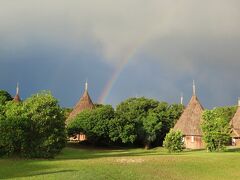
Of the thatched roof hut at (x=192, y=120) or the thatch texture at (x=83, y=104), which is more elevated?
the thatch texture at (x=83, y=104)

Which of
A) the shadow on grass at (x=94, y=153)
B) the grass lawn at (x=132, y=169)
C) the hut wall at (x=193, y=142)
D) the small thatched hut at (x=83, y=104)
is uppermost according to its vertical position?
the small thatched hut at (x=83, y=104)

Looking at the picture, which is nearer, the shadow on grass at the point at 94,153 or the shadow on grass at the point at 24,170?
the shadow on grass at the point at 24,170

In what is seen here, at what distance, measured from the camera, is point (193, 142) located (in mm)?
63969

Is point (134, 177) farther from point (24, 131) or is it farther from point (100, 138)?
point (100, 138)

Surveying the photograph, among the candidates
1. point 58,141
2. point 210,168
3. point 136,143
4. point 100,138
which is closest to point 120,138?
point 100,138

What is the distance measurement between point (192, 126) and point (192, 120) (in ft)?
3.37

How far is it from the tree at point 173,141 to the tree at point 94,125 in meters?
18.8

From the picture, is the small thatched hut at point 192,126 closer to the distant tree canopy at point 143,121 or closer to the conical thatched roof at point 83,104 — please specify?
Answer: the distant tree canopy at point 143,121

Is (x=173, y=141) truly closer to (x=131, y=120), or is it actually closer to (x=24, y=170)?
(x=131, y=120)

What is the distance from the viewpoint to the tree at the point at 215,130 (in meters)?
48.5

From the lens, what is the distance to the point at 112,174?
2877 cm

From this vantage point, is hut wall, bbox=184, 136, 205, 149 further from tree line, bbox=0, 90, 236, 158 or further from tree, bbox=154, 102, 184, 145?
tree, bbox=154, 102, 184, 145

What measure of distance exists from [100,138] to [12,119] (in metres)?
31.8

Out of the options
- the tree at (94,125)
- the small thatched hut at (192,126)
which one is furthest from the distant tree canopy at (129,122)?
the small thatched hut at (192,126)
